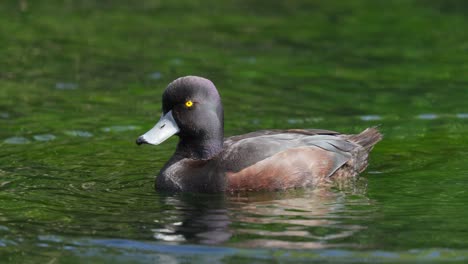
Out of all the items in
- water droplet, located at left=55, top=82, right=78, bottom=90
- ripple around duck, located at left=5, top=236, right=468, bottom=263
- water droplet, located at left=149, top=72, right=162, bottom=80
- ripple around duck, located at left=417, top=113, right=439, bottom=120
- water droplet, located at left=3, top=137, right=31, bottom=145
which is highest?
water droplet, located at left=149, top=72, right=162, bottom=80

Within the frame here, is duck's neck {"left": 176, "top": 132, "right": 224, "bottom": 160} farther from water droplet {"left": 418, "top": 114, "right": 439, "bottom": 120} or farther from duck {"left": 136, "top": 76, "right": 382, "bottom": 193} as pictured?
water droplet {"left": 418, "top": 114, "right": 439, "bottom": 120}

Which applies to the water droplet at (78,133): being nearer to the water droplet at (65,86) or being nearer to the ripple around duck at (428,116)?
the water droplet at (65,86)

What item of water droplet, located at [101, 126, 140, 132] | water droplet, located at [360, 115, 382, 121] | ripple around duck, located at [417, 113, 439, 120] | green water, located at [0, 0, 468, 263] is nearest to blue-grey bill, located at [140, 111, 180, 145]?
green water, located at [0, 0, 468, 263]

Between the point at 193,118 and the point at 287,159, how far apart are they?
101 cm

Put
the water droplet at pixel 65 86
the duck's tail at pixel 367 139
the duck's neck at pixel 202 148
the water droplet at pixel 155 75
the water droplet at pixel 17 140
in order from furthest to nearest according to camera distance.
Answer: the water droplet at pixel 155 75, the water droplet at pixel 65 86, the water droplet at pixel 17 140, the duck's tail at pixel 367 139, the duck's neck at pixel 202 148

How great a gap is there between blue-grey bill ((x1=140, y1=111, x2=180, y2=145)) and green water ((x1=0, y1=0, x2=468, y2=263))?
0.53 m

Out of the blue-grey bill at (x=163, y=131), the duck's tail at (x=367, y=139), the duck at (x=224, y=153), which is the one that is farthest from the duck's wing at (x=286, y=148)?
the blue-grey bill at (x=163, y=131)

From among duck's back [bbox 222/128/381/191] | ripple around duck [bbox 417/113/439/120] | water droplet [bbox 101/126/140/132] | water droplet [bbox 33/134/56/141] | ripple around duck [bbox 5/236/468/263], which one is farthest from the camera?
ripple around duck [bbox 417/113/439/120]

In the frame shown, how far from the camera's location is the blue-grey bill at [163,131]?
34.1 ft

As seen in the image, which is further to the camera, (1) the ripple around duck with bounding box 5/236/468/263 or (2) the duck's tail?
(2) the duck's tail

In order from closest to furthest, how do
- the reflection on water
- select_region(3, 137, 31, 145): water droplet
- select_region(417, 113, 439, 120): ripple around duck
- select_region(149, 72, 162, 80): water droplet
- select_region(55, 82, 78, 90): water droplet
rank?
1. the reflection on water
2. select_region(3, 137, 31, 145): water droplet
3. select_region(417, 113, 439, 120): ripple around duck
4. select_region(55, 82, 78, 90): water droplet
5. select_region(149, 72, 162, 80): water droplet

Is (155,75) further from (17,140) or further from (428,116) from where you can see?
(428,116)

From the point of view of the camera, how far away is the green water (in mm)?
8633

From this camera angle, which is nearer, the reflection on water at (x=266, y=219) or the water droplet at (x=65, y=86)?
the reflection on water at (x=266, y=219)
